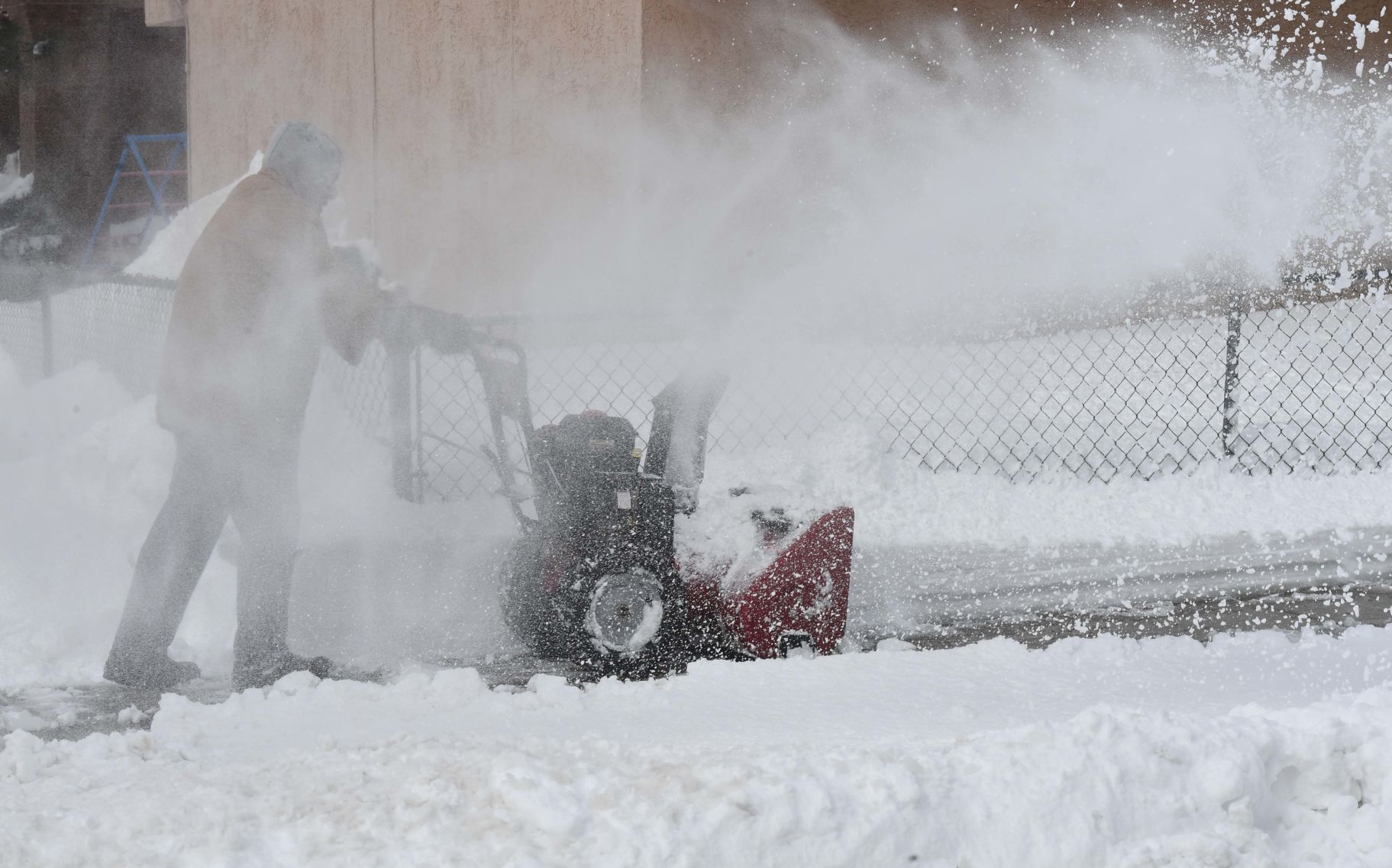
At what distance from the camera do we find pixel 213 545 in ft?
12.9

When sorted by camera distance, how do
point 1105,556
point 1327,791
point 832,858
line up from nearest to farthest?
point 832,858 < point 1327,791 < point 1105,556

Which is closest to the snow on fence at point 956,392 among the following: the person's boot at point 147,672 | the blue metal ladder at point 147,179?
the person's boot at point 147,672

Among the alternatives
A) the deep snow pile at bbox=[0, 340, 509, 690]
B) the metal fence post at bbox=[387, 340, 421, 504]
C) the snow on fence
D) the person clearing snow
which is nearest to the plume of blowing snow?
the snow on fence

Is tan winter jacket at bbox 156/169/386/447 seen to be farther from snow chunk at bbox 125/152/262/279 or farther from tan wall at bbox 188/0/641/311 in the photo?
snow chunk at bbox 125/152/262/279

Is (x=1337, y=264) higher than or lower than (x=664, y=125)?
lower

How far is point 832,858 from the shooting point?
2291 mm

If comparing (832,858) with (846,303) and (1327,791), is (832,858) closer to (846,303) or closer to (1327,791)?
(1327,791)

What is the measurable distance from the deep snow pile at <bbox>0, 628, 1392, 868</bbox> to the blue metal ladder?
11696mm

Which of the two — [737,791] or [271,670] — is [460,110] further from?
[737,791]

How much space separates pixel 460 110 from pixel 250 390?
5.14 metres

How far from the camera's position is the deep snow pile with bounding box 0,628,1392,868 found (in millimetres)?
2336

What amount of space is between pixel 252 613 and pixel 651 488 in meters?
1.29

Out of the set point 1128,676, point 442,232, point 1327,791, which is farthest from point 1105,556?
point 442,232

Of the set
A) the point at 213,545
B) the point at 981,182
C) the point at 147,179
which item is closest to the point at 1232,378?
the point at 981,182
